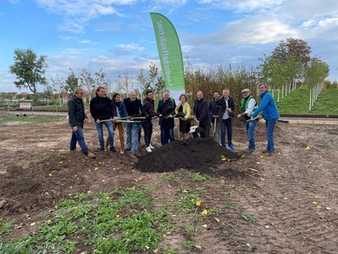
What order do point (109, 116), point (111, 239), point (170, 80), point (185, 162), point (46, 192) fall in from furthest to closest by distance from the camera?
point (170, 80), point (109, 116), point (185, 162), point (46, 192), point (111, 239)

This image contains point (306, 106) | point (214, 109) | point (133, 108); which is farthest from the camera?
point (306, 106)

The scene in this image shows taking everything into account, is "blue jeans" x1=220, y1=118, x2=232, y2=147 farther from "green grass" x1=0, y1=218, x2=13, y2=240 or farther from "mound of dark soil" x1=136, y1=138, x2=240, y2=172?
"green grass" x1=0, y1=218, x2=13, y2=240

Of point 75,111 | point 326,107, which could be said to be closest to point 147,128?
point 75,111

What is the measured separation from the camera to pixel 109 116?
9773 mm

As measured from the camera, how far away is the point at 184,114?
10227mm

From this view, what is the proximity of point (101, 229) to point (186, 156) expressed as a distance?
3985mm

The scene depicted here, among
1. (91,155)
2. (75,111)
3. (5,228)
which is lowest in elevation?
(5,228)

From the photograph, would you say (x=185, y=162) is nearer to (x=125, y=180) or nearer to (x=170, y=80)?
(x=125, y=180)

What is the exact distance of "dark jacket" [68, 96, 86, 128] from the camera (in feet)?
30.6

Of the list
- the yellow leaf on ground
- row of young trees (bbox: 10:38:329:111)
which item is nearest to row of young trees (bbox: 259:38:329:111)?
row of young trees (bbox: 10:38:329:111)

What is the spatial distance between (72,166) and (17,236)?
10.8ft

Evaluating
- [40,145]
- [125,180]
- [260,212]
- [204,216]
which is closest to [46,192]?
[125,180]

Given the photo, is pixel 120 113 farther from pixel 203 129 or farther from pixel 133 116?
pixel 203 129

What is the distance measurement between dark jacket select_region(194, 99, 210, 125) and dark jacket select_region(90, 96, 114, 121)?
2.28 meters
